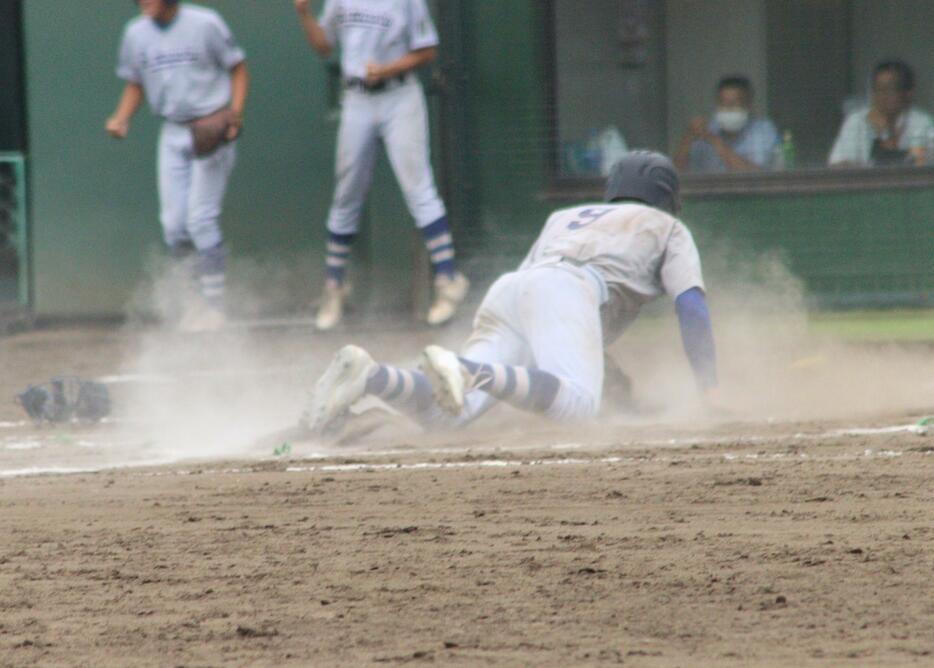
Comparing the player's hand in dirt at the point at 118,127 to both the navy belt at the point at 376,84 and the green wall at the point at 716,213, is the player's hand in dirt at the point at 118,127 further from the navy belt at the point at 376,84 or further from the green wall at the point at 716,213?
the green wall at the point at 716,213

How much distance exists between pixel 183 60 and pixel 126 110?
0.47 metres

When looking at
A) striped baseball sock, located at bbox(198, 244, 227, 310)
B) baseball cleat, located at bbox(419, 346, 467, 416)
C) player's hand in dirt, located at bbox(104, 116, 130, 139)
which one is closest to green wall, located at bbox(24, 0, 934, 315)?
striped baseball sock, located at bbox(198, 244, 227, 310)

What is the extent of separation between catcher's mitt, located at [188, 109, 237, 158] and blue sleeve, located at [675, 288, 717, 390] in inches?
170

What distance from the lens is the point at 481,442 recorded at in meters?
6.25

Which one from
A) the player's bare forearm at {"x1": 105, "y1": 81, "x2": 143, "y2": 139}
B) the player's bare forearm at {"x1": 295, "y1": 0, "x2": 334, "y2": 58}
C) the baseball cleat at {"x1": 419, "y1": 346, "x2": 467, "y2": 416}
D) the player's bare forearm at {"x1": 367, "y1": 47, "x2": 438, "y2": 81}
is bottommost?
the baseball cleat at {"x1": 419, "y1": 346, "x2": 467, "y2": 416}

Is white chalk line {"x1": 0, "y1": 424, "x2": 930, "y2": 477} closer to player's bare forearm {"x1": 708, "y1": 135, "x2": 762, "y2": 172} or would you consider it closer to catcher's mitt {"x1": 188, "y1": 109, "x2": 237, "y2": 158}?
catcher's mitt {"x1": 188, "y1": 109, "x2": 237, "y2": 158}

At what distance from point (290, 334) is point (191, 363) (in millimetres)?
1135

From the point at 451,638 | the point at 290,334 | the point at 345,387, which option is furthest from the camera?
the point at 290,334

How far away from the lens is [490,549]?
4.35 m

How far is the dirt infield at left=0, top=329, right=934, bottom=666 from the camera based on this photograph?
3.54 meters

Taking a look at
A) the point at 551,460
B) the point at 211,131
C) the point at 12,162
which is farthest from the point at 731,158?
the point at 551,460

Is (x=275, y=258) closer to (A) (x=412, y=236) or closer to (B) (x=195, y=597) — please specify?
(A) (x=412, y=236)

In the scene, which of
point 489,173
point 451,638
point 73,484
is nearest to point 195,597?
point 451,638

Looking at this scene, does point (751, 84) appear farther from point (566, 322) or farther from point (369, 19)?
point (566, 322)
